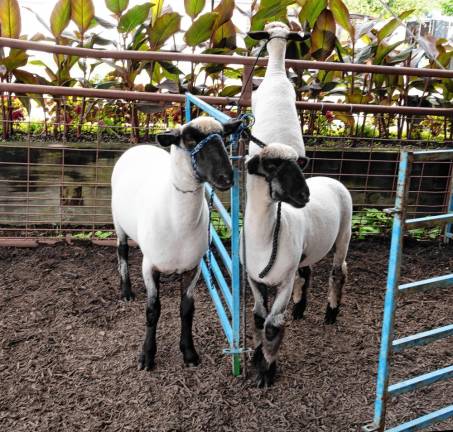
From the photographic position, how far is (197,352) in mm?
3484

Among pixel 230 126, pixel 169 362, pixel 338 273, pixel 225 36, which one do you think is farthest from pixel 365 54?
pixel 169 362

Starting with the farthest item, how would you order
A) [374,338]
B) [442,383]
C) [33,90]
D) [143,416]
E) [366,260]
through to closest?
[366,260] → [33,90] → [374,338] → [442,383] → [143,416]

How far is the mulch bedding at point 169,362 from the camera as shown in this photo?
112 inches

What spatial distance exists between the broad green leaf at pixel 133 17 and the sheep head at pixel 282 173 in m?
3.07

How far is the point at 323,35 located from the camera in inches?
214

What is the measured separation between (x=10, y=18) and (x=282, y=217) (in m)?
3.83

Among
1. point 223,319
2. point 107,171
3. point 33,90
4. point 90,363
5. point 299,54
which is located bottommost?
point 90,363

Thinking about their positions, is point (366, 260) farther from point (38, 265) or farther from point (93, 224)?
point (38, 265)

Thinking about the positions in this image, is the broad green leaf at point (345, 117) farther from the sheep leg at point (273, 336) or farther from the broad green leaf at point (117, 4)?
the sheep leg at point (273, 336)

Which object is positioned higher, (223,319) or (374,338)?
(223,319)

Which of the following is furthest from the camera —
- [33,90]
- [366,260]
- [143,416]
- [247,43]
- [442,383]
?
[247,43]

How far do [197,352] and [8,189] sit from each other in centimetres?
306

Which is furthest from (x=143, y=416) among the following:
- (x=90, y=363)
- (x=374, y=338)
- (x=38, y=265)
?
Result: (x=38, y=265)

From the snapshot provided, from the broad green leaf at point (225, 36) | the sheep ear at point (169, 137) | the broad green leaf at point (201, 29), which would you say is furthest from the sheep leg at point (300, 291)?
the broad green leaf at point (225, 36)
